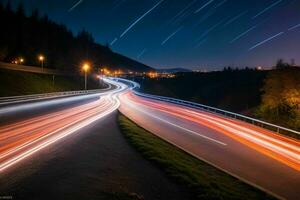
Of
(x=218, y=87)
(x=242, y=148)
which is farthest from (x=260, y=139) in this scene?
(x=218, y=87)

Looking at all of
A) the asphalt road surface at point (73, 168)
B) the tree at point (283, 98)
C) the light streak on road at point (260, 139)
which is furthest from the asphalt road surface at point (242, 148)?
the tree at point (283, 98)

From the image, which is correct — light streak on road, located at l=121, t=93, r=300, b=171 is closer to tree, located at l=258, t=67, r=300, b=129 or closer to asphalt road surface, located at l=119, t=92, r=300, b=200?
asphalt road surface, located at l=119, t=92, r=300, b=200

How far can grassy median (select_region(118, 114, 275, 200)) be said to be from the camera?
13.2 m

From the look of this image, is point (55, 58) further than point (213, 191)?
Yes

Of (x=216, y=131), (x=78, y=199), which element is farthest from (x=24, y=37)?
(x=78, y=199)

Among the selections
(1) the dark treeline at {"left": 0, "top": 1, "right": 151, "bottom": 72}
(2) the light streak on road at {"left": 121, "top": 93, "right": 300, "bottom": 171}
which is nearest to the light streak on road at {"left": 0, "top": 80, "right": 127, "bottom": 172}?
(2) the light streak on road at {"left": 121, "top": 93, "right": 300, "bottom": 171}

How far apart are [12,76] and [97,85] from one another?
56.0 m

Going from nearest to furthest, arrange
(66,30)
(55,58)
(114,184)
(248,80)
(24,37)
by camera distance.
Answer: (114,184) → (24,37) → (55,58) → (248,80) → (66,30)

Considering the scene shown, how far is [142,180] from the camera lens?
13.6 m

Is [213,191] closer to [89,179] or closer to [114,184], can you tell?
[114,184]

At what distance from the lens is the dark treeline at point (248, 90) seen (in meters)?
53.8

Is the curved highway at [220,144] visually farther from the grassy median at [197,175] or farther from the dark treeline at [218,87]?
the dark treeline at [218,87]

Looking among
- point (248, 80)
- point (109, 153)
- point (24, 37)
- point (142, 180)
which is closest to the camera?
point (142, 180)

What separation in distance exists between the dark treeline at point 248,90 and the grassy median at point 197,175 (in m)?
35.3
